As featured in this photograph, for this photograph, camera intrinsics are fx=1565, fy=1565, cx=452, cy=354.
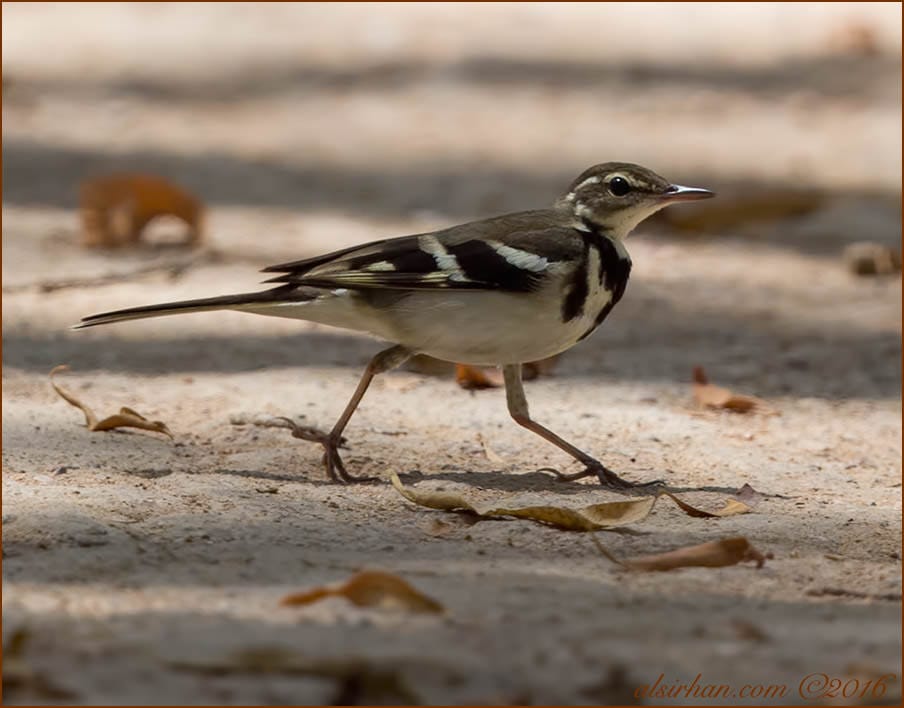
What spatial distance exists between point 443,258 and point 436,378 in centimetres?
144

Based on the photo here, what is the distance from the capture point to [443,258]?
556 centimetres

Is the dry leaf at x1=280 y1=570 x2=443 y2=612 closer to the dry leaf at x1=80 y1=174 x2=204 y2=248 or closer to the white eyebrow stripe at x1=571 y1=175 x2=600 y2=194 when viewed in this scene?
the white eyebrow stripe at x1=571 y1=175 x2=600 y2=194

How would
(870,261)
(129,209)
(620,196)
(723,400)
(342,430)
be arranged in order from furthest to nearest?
(129,209) → (870,261) → (723,400) → (620,196) → (342,430)

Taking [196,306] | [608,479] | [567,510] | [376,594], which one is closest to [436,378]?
[608,479]

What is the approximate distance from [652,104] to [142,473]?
703 cm

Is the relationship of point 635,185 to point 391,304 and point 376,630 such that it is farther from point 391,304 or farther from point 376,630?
point 376,630

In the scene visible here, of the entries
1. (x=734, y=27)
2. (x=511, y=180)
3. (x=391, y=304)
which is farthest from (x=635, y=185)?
(x=734, y=27)

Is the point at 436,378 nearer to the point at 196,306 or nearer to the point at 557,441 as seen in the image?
the point at 557,441

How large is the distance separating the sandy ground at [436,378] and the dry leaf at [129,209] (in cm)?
18

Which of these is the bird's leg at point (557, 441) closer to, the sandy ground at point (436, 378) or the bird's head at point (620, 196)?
the sandy ground at point (436, 378)

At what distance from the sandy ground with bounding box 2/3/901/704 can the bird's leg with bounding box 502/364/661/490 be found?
13 cm

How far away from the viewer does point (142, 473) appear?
522 cm

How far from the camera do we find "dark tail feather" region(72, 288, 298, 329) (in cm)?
536

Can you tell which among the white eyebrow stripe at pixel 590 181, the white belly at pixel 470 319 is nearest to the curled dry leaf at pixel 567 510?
the white belly at pixel 470 319
